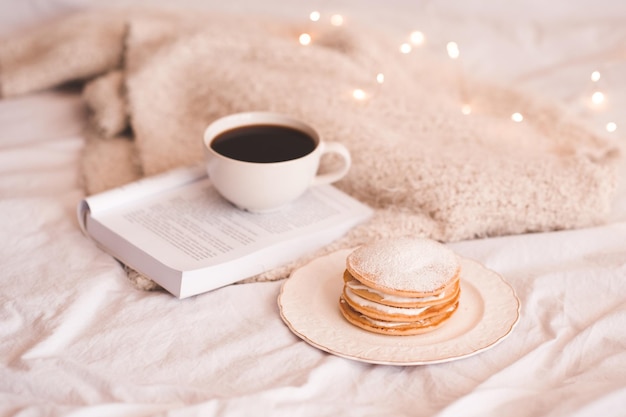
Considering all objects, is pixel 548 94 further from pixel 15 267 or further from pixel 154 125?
pixel 15 267

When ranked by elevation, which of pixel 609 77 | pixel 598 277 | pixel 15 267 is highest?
pixel 609 77

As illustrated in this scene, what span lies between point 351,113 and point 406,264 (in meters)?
0.40

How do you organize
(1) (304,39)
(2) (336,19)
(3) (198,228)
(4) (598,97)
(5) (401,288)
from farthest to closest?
(2) (336,19), (1) (304,39), (4) (598,97), (3) (198,228), (5) (401,288)

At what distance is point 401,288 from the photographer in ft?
2.37

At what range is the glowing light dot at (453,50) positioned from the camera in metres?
1.41

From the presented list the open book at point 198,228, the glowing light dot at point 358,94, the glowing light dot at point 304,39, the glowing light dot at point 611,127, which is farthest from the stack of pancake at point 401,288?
the glowing light dot at point 304,39

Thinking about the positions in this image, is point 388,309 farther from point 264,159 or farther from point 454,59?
point 454,59

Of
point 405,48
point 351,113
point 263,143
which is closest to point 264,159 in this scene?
point 263,143

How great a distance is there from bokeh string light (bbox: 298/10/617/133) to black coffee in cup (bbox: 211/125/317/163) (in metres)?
0.21

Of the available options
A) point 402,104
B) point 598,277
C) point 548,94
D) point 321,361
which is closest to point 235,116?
point 402,104

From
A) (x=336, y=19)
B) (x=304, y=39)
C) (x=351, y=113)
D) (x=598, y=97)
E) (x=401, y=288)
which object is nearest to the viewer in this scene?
(x=401, y=288)

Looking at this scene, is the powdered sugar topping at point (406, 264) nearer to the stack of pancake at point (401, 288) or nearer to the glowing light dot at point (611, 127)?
the stack of pancake at point (401, 288)

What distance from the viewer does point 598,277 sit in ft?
2.81

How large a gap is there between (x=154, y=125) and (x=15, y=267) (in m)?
0.37
